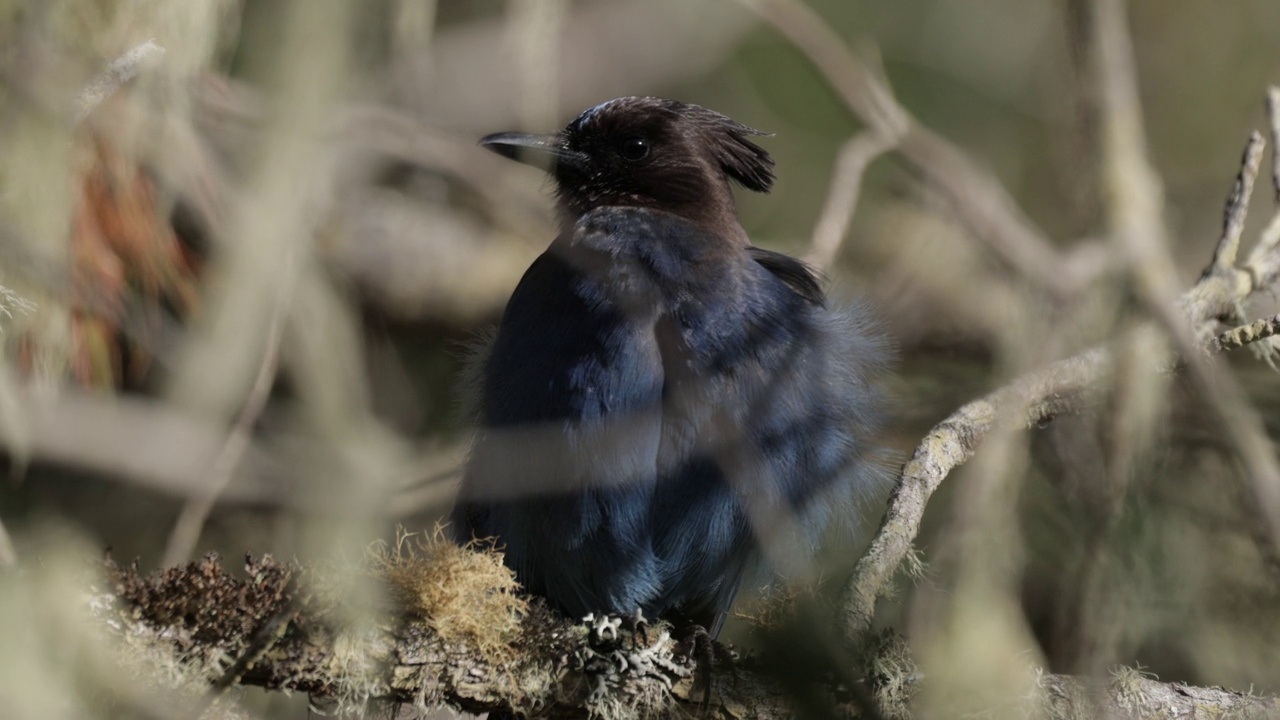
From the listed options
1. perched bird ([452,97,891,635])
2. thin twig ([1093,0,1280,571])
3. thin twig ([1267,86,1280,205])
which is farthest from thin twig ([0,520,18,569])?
thin twig ([1267,86,1280,205])

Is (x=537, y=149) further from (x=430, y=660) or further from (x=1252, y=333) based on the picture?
(x=1252, y=333)

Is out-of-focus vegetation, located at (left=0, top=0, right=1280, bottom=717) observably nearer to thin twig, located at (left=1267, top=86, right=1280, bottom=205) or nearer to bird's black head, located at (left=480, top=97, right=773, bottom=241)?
bird's black head, located at (left=480, top=97, right=773, bottom=241)

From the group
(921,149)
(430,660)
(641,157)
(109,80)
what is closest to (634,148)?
(641,157)

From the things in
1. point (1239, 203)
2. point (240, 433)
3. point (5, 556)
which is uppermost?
point (1239, 203)

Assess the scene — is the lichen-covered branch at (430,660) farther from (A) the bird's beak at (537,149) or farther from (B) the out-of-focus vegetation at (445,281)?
(A) the bird's beak at (537,149)

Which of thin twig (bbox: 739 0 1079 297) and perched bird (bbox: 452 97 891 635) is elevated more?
thin twig (bbox: 739 0 1079 297)

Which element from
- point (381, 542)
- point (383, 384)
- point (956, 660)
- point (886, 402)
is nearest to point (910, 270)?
point (886, 402)

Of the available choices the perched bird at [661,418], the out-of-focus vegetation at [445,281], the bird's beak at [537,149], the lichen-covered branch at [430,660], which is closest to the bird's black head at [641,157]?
the bird's beak at [537,149]
